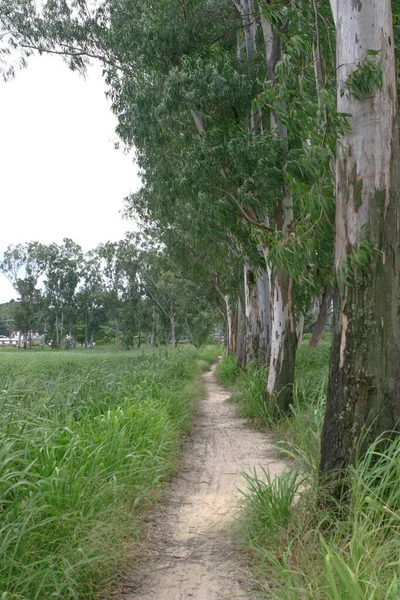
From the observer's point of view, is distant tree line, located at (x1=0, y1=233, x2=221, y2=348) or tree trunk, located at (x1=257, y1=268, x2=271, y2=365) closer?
tree trunk, located at (x1=257, y1=268, x2=271, y2=365)

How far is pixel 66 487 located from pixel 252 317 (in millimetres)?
10811

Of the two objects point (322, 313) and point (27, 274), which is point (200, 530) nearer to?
point (322, 313)

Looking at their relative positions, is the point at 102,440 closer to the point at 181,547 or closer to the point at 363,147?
the point at 181,547

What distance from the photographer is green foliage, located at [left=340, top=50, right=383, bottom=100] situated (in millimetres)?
3703

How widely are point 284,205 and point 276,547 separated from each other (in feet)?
22.2

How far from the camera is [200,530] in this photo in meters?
4.32

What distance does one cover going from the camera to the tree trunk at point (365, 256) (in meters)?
3.66

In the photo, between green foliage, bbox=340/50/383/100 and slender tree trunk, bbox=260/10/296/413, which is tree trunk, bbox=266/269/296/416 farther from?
green foliage, bbox=340/50/383/100

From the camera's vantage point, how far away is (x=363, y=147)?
3801mm

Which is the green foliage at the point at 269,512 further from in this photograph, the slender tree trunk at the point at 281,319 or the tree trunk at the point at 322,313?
the tree trunk at the point at 322,313

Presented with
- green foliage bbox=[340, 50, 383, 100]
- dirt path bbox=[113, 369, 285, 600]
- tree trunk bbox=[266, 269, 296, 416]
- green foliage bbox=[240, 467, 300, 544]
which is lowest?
dirt path bbox=[113, 369, 285, 600]

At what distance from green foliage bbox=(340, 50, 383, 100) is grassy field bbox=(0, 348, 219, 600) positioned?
334 centimetres

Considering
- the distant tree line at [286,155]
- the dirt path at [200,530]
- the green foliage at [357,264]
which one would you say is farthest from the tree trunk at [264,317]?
the green foliage at [357,264]

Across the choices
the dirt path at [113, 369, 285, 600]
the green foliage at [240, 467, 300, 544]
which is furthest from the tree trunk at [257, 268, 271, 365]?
the green foliage at [240, 467, 300, 544]
